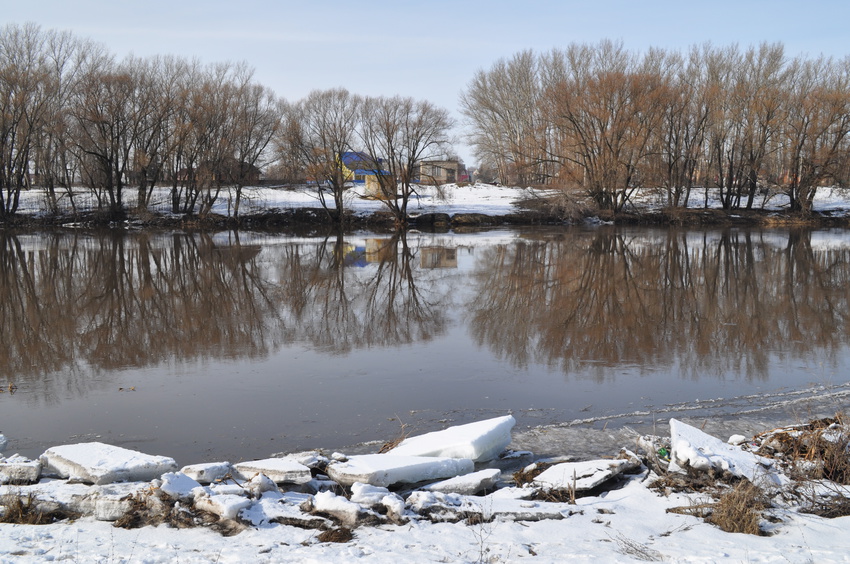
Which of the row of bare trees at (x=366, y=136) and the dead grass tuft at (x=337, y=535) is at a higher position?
the row of bare trees at (x=366, y=136)

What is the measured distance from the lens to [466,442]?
6.16 metres

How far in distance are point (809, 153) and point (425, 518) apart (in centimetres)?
4811

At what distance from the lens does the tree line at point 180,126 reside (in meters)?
41.6

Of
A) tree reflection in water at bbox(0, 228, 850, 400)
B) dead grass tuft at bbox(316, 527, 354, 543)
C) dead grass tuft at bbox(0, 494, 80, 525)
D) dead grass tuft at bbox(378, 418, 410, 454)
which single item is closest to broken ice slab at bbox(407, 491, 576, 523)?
dead grass tuft at bbox(316, 527, 354, 543)

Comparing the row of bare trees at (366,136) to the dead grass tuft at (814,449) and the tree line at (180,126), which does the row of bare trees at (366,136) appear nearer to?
the tree line at (180,126)

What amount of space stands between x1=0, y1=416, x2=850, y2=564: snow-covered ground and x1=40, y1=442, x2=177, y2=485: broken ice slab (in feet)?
0.04

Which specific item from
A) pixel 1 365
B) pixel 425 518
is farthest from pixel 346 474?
pixel 1 365

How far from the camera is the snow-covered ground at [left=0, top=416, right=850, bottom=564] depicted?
418 cm

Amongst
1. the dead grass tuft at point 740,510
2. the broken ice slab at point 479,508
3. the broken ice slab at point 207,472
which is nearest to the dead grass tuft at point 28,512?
the broken ice slab at point 207,472

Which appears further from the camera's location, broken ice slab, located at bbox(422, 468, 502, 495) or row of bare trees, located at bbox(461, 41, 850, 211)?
row of bare trees, located at bbox(461, 41, 850, 211)

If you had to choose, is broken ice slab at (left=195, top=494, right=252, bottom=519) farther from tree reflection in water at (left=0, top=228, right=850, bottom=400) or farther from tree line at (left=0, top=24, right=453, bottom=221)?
tree line at (left=0, top=24, right=453, bottom=221)

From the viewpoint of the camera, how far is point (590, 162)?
44.3 meters

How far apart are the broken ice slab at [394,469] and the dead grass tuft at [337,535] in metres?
0.76

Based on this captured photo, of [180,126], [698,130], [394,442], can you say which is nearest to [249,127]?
[180,126]
